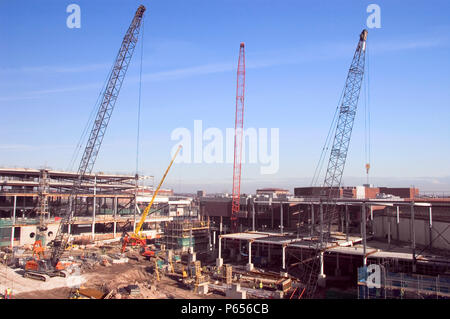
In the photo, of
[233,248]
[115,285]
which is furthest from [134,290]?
[233,248]

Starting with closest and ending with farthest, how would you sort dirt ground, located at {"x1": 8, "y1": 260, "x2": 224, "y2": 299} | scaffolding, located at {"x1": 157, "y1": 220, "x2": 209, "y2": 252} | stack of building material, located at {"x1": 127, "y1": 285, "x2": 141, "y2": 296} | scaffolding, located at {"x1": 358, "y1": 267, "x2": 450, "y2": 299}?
Answer: scaffolding, located at {"x1": 358, "y1": 267, "x2": 450, "y2": 299}, stack of building material, located at {"x1": 127, "y1": 285, "x2": 141, "y2": 296}, dirt ground, located at {"x1": 8, "y1": 260, "x2": 224, "y2": 299}, scaffolding, located at {"x1": 157, "y1": 220, "x2": 209, "y2": 252}

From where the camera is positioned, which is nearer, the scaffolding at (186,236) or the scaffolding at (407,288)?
the scaffolding at (407,288)

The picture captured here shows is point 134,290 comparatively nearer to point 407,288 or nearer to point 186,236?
point 407,288

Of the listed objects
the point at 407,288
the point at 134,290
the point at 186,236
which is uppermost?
the point at 407,288

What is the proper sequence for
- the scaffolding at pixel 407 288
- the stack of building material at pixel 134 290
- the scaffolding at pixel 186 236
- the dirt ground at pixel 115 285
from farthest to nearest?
1. the scaffolding at pixel 186 236
2. the dirt ground at pixel 115 285
3. the stack of building material at pixel 134 290
4. the scaffolding at pixel 407 288

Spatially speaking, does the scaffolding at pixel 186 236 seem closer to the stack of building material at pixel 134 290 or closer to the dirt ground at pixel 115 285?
the dirt ground at pixel 115 285

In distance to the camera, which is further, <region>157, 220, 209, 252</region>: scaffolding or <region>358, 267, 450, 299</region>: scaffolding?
<region>157, 220, 209, 252</region>: scaffolding

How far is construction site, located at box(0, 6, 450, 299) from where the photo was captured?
2750 cm

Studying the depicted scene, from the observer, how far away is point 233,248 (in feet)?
141

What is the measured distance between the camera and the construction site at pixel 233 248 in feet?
90.2

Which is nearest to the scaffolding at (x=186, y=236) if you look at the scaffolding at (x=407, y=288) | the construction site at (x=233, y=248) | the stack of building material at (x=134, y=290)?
the construction site at (x=233, y=248)

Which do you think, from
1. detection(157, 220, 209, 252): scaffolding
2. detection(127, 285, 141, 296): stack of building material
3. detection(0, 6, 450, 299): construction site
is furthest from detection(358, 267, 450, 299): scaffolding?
detection(157, 220, 209, 252): scaffolding

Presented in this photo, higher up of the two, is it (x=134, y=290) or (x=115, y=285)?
(x=134, y=290)

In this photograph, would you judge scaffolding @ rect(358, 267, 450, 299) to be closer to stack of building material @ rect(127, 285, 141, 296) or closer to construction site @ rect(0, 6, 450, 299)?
construction site @ rect(0, 6, 450, 299)
